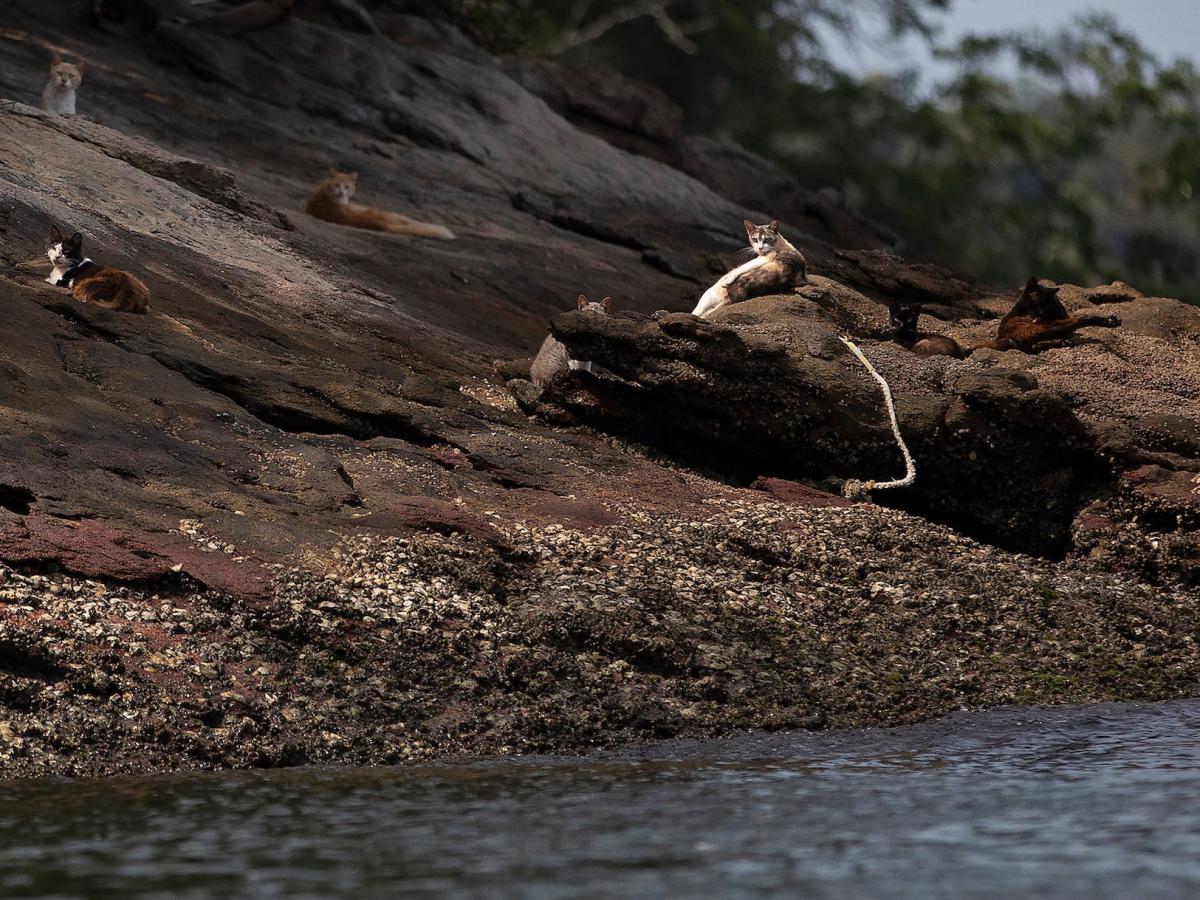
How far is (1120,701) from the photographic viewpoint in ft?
28.2

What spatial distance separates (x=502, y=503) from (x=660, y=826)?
4009 millimetres

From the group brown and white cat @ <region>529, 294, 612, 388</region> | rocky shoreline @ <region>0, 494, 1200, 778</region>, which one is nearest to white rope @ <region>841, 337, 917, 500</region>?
rocky shoreline @ <region>0, 494, 1200, 778</region>

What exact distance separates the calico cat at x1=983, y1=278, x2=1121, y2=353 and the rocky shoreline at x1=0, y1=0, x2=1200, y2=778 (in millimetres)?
237

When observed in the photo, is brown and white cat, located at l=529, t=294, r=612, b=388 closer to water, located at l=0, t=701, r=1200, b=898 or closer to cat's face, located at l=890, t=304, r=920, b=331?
cat's face, located at l=890, t=304, r=920, b=331

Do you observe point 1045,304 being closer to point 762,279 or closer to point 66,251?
point 762,279

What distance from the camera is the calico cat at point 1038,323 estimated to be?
12.9 m

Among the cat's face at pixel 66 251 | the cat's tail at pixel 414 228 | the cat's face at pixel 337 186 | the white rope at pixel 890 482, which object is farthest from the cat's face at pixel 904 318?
the cat's face at pixel 337 186

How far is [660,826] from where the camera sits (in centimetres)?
576

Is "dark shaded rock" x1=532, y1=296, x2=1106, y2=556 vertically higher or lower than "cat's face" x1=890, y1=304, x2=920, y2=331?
lower

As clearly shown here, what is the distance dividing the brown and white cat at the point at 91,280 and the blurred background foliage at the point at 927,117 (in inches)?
1139

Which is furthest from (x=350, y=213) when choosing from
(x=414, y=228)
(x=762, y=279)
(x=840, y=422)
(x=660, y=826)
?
(x=660, y=826)

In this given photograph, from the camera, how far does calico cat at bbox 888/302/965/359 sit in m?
12.7

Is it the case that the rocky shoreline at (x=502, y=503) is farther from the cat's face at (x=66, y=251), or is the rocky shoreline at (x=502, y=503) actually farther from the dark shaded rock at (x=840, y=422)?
the cat's face at (x=66, y=251)

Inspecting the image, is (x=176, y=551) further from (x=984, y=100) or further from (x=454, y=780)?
(x=984, y=100)
